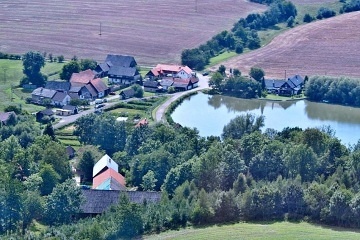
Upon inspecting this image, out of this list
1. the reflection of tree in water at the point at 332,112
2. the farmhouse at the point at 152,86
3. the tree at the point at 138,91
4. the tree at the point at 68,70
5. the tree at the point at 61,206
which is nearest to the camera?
the tree at the point at 61,206

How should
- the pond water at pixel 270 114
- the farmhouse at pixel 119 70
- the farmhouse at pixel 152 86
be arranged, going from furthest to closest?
the farmhouse at pixel 119 70, the farmhouse at pixel 152 86, the pond water at pixel 270 114

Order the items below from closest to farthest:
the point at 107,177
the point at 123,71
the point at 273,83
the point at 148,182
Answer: the point at 148,182 < the point at 107,177 < the point at 273,83 < the point at 123,71

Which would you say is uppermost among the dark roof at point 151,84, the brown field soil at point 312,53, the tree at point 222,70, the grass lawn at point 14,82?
the brown field soil at point 312,53

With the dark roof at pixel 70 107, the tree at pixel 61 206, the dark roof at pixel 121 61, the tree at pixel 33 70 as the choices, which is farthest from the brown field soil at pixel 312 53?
the tree at pixel 61 206

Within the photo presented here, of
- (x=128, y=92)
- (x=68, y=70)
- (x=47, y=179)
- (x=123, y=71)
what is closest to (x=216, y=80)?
(x=128, y=92)

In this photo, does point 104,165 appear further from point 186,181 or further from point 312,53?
point 312,53

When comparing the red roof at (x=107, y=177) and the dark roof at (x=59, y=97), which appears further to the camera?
the dark roof at (x=59, y=97)

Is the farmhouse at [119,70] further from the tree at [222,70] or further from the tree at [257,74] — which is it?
the tree at [257,74]

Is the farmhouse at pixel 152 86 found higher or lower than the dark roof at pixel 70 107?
A: higher
